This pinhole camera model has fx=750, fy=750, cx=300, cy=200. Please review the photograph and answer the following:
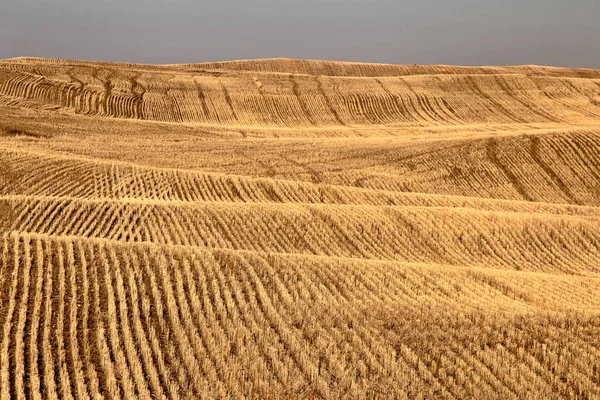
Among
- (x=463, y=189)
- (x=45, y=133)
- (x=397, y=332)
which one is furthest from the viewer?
(x=45, y=133)

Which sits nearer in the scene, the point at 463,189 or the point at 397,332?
the point at 397,332

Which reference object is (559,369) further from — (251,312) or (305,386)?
(251,312)

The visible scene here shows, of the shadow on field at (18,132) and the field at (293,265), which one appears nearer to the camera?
the field at (293,265)

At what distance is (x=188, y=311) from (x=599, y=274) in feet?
42.1

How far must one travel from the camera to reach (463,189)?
111ft

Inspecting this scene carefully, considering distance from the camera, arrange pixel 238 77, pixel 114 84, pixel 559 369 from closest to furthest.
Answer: pixel 559 369 → pixel 114 84 → pixel 238 77

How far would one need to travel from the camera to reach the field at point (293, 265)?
10.8m

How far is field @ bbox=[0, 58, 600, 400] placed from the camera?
35.4 feet

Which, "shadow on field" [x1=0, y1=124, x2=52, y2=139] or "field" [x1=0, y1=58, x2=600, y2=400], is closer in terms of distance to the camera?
"field" [x1=0, y1=58, x2=600, y2=400]

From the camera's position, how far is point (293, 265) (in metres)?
15.9

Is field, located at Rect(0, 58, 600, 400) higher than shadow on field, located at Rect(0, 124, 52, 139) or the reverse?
higher

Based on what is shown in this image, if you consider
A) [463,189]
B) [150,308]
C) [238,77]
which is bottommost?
[238,77]

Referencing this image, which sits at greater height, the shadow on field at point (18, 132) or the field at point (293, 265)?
the field at point (293, 265)

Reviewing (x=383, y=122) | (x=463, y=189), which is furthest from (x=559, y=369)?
(x=383, y=122)
